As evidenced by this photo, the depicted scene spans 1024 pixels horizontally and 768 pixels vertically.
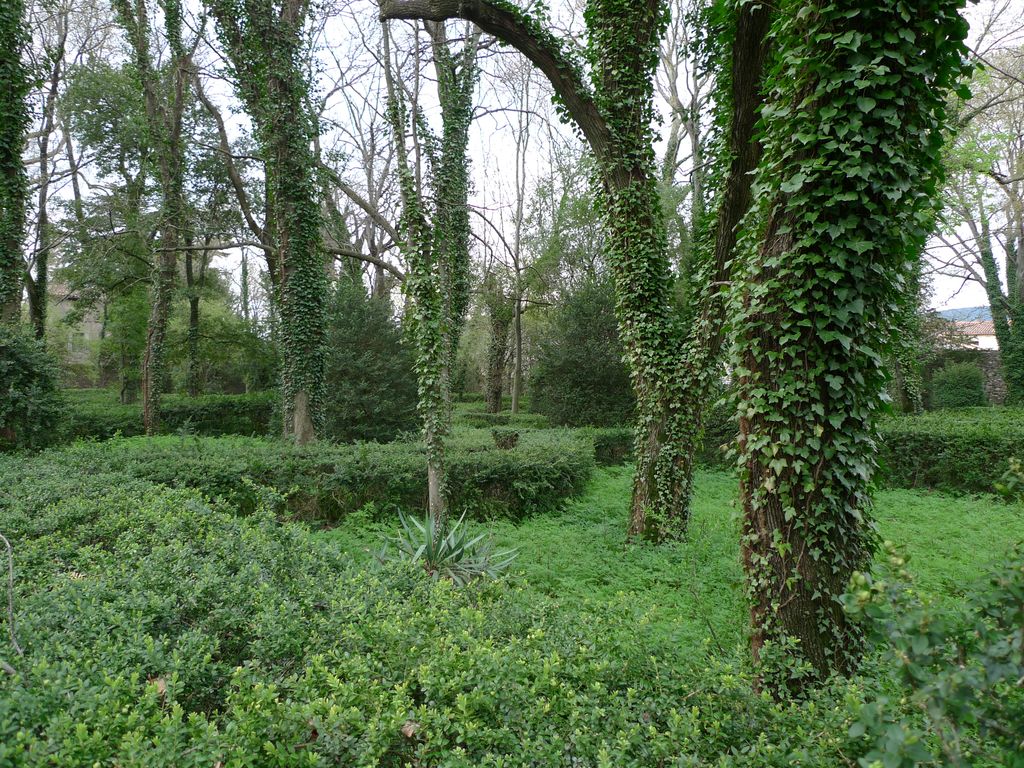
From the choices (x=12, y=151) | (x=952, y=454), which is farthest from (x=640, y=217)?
(x=12, y=151)

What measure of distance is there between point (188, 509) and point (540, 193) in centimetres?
1841

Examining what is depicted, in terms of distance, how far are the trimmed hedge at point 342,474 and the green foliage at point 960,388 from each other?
20.5 metres

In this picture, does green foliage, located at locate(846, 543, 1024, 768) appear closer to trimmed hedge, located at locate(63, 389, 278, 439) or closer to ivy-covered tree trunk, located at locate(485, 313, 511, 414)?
trimmed hedge, located at locate(63, 389, 278, 439)

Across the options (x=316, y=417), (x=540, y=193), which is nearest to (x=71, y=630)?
(x=316, y=417)

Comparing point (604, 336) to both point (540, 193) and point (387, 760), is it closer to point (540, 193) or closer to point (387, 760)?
point (540, 193)

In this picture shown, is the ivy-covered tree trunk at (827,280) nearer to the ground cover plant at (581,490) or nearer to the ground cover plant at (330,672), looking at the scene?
the ground cover plant at (581,490)

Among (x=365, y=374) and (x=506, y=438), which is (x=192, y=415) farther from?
(x=506, y=438)

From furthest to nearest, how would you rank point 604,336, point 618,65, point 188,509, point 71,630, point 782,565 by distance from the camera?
point 604,336 → point 618,65 → point 188,509 → point 782,565 → point 71,630

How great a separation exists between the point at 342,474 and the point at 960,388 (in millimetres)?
24144

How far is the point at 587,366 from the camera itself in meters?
15.8

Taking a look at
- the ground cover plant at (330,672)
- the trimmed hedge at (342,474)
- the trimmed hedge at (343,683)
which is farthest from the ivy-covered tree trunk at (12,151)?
the trimmed hedge at (343,683)

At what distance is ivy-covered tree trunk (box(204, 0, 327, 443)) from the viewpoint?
1036 cm

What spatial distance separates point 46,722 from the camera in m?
1.70

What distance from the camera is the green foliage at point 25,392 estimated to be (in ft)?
27.6
